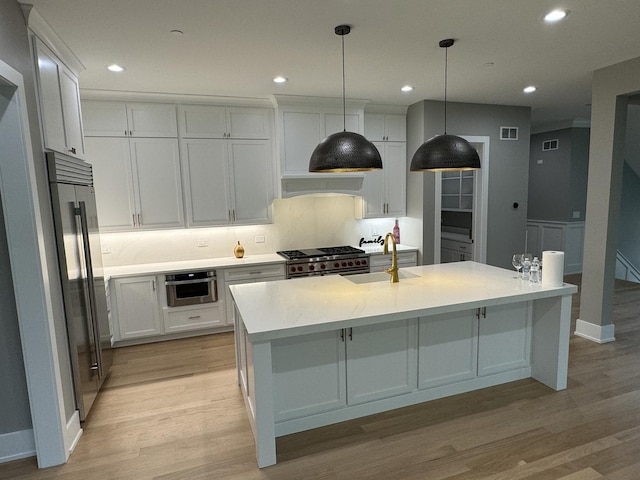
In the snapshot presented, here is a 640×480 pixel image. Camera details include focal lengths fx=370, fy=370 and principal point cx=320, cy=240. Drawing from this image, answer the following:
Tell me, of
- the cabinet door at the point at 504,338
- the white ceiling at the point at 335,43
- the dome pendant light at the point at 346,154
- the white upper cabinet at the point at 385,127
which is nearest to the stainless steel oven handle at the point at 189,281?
the white ceiling at the point at 335,43

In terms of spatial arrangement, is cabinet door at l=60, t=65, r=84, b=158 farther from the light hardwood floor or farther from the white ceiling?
the light hardwood floor

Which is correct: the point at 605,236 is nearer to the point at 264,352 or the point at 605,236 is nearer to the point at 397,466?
the point at 397,466

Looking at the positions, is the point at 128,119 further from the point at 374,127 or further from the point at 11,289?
the point at 374,127

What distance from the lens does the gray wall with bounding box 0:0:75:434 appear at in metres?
2.09

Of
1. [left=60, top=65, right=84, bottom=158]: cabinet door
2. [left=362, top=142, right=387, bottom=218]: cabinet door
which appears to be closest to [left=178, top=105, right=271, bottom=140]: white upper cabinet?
[left=60, top=65, right=84, bottom=158]: cabinet door

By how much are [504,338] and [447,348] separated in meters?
0.55

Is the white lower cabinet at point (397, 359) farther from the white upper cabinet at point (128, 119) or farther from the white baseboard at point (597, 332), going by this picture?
the white upper cabinet at point (128, 119)

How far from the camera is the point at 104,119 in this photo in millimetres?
3898

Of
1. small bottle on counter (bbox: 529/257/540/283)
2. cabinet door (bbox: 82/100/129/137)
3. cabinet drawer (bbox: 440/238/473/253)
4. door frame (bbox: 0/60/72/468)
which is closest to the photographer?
door frame (bbox: 0/60/72/468)

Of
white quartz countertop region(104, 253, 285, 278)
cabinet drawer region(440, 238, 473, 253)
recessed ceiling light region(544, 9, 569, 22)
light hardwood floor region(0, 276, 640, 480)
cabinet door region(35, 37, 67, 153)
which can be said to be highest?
recessed ceiling light region(544, 9, 569, 22)

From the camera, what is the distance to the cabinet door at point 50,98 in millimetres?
2326

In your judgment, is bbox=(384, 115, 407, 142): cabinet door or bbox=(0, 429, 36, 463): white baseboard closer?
bbox=(0, 429, 36, 463): white baseboard

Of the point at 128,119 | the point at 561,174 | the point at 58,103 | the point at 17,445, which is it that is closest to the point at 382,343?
the point at 17,445

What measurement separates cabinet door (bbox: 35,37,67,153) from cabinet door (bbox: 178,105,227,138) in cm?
153
